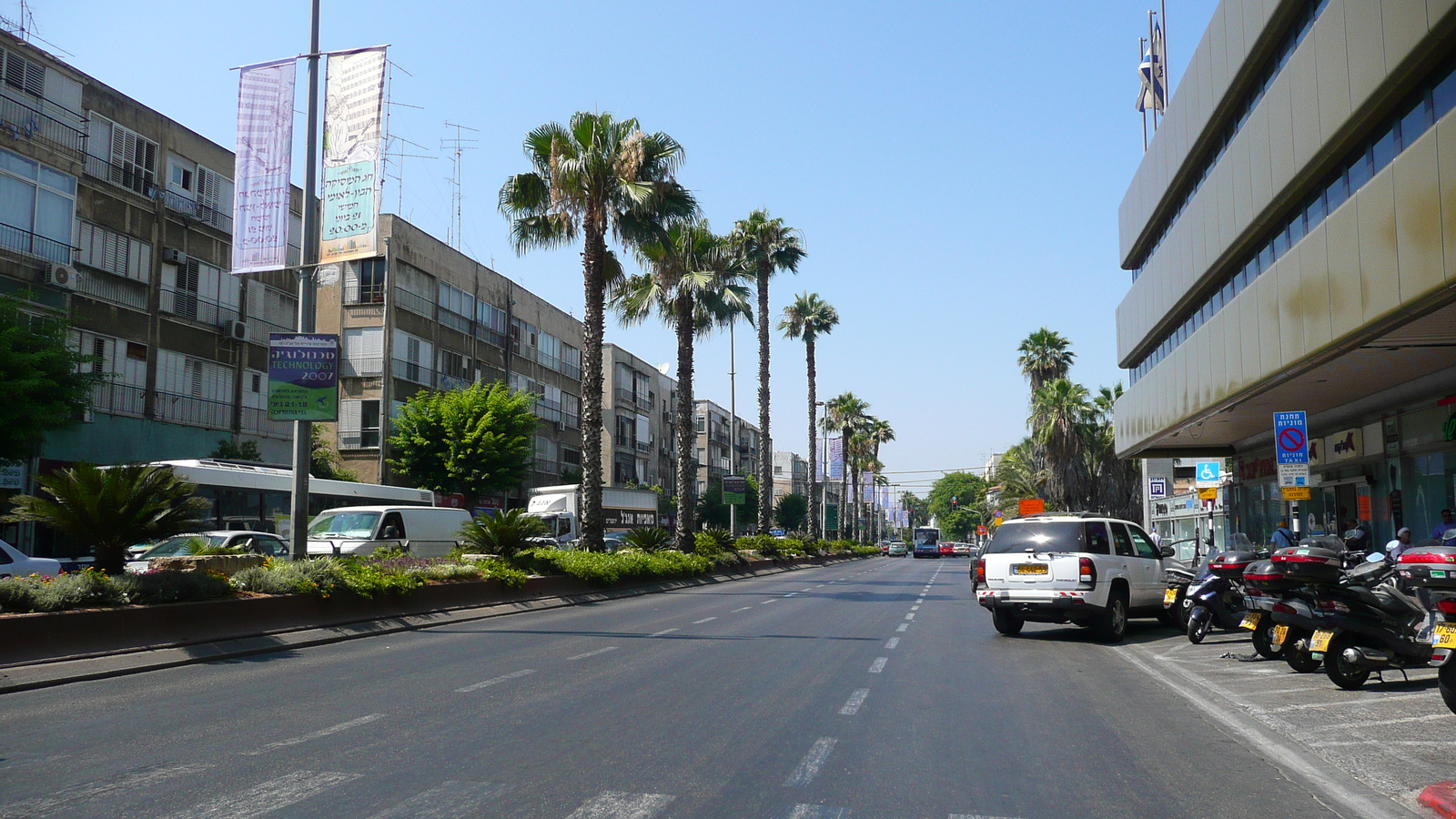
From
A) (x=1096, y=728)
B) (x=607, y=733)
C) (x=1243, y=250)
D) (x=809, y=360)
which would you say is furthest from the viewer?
(x=809, y=360)

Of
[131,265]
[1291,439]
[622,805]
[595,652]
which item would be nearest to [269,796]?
[622,805]

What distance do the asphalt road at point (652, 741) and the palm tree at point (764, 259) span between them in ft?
111

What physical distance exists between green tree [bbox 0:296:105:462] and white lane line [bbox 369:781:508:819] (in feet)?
68.3

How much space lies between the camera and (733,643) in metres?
14.8

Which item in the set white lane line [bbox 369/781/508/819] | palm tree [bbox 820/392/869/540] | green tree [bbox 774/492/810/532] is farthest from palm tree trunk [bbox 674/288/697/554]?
green tree [bbox 774/492/810/532]

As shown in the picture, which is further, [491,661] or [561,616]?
[561,616]

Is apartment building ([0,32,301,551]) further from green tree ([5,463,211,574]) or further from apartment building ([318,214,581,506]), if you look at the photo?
green tree ([5,463,211,574])

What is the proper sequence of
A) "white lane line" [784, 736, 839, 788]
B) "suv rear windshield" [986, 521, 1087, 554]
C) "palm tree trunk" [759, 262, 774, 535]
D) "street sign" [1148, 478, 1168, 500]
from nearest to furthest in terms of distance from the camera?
1. "white lane line" [784, 736, 839, 788]
2. "suv rear windshield" [986, 521, 1087, 554]
3. "street sign" [1148, 478, 1168, 500]
4. "palm tree trunk" [759, 262, 774, 535]

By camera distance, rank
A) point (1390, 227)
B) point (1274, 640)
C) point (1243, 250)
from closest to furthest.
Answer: point (1274, 640), point (1390, 227), point (1243, 250)

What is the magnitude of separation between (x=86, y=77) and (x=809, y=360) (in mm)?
40690

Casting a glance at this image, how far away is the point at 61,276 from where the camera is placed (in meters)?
28.8

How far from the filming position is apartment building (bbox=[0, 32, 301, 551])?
93.1 ft

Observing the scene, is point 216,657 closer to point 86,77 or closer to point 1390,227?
point 1390,227

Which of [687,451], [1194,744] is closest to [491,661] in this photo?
[1194,744]
